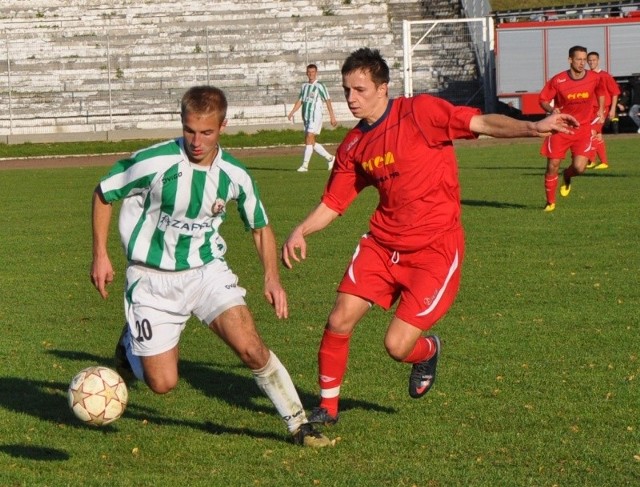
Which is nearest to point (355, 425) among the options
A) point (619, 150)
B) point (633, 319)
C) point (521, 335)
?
point (521, 335)

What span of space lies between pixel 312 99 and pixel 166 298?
794 inches

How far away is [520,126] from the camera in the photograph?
5.75 metres

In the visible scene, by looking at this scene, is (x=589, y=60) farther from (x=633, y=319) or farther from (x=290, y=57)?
(x=290, y=57)

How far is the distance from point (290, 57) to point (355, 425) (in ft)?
106

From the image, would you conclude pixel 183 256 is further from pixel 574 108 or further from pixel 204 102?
pixel 574 108

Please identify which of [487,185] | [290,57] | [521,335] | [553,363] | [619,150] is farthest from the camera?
[290,57]

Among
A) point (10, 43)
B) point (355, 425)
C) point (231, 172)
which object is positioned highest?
point (10, 43)

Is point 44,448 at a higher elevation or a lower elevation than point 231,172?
lower

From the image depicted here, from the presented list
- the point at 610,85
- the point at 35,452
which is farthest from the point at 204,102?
the point at 610,85

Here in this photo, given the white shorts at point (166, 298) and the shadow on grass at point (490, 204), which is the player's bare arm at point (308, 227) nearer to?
the white shorts at point (166, 298)

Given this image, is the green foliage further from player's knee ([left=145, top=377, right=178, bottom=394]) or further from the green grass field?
player's knee ([left=145, top=377, right=178, bottom=394])

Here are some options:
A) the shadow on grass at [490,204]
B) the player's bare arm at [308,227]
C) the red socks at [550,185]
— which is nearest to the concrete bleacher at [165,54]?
the shadow on grass at [490,204]

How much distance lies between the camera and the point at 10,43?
126ft

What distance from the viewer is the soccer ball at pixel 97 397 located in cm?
571
